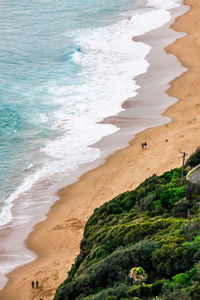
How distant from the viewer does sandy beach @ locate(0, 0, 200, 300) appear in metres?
24.8

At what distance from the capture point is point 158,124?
39188mm

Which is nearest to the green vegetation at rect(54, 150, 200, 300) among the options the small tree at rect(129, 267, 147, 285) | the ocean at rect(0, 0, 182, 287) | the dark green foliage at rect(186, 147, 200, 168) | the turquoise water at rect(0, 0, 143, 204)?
the small tree at rect(129, 267, 147, 285)

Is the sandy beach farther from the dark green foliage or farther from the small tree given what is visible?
the small tree

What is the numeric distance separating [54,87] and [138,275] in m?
33.5

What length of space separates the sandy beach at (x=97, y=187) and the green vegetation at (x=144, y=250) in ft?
7.62

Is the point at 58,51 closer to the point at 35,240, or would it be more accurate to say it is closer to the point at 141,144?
the point at 141,144

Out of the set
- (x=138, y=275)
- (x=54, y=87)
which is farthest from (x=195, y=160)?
(x=54, y=87)

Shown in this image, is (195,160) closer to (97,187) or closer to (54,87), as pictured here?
(97,187)

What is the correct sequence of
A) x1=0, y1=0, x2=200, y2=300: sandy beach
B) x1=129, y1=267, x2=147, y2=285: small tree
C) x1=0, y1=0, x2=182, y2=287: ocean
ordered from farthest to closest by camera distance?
x1=0, y1=0, x2=182, y2=287: ocean < x1=0, y1=0, x2=200, y2=300: sandy beach < x1=129, y1=267, x2=147, y2=285: small tree

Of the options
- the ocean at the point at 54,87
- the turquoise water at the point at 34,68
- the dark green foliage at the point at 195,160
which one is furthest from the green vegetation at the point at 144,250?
the turquoise water at the point at 34,68

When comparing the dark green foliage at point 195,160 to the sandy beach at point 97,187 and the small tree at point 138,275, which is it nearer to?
the sandy beach at point 97,187

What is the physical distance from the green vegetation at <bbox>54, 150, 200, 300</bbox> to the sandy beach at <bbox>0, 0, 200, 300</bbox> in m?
2.32

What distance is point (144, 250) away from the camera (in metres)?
18.6

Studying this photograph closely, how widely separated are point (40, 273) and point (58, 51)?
38.1 meters
